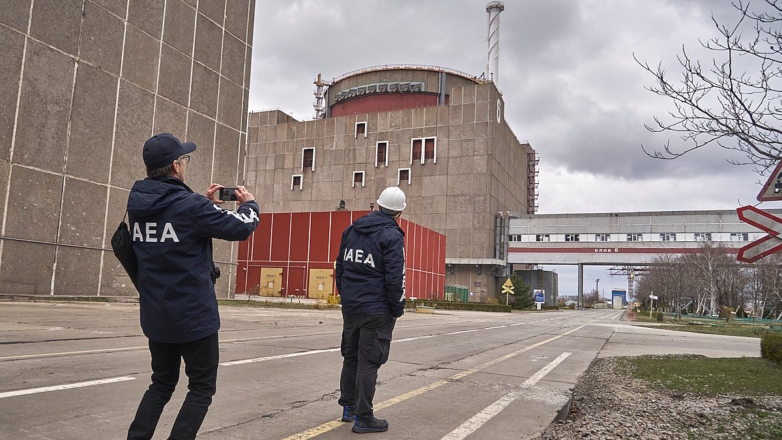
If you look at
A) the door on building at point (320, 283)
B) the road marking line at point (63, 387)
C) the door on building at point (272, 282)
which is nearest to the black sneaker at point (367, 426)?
the road marking line at point (63, 387)

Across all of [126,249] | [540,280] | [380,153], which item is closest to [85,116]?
[126,249]

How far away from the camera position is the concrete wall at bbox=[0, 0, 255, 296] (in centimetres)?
1947

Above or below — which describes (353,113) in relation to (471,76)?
below

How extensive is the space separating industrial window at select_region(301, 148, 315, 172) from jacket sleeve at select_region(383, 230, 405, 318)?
7154 cm

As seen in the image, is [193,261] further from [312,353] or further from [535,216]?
[535,216]

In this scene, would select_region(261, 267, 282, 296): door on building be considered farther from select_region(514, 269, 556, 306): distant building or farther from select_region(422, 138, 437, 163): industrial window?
select_region(514, 269, 556, 306): distant building

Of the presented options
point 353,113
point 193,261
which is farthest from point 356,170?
point 193,261

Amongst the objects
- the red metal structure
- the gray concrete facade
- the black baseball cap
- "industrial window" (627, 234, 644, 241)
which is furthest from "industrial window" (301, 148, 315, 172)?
the black baseball cap

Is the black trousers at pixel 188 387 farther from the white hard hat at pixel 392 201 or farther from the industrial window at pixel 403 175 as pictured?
the industrial window at pixel 403 175

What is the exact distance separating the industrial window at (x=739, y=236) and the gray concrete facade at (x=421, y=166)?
1009 inches

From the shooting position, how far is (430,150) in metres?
67.6

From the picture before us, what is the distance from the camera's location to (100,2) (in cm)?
2253

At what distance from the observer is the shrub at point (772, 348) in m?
10.1

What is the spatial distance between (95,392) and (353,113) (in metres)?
75.2
